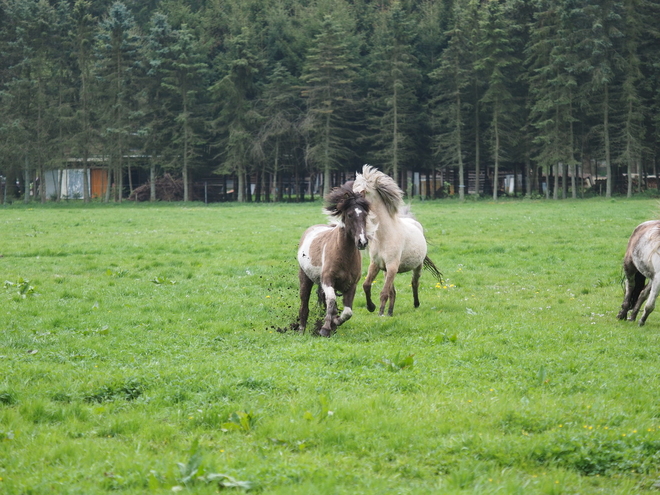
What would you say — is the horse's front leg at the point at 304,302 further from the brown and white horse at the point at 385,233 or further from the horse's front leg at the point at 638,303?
the horse's front leg at the point at 638,303

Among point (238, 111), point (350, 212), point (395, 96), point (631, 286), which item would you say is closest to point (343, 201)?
point (350, 212)

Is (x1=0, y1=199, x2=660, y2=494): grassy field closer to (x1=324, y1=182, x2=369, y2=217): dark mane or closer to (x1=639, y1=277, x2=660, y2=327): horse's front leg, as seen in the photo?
A: (x1=639, y1=277, x2=660, y2=327): horse's front leg

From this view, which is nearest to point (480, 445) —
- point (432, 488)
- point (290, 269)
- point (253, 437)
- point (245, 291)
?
point (432, 488)

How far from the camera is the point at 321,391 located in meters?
7.40

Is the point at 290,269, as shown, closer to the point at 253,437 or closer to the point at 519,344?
the point at 519,344

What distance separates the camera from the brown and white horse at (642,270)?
1070 centimetres

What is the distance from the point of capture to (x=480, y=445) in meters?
5.88

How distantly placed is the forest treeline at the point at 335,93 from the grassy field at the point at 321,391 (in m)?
41.3

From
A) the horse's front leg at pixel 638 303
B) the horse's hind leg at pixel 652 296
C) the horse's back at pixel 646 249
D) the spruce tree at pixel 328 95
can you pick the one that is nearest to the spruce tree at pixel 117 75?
the spruce tree at pixel 328 95

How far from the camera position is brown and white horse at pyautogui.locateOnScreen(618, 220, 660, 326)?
35.1 feet

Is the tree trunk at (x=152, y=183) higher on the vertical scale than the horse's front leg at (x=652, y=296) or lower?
higher

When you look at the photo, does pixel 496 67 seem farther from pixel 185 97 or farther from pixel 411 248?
pixel 411 248

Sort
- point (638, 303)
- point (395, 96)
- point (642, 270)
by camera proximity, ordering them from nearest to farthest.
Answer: point (642, 270), point (638, 303), point (395, 96)

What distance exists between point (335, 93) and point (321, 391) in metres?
51.6
